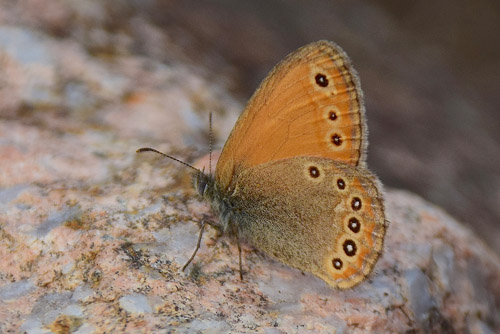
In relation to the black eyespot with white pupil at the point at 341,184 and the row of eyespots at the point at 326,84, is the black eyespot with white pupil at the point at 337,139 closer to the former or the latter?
the row of eyespots at the point at 326,84

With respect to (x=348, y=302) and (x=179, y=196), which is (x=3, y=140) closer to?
(x=179, y=196)

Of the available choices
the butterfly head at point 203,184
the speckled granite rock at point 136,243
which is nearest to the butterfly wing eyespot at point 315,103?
the butterfly head at point 203,184

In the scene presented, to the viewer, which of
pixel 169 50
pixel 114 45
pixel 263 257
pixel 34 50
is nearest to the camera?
pixel 263 257

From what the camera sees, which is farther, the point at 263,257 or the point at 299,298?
the point at 263,257

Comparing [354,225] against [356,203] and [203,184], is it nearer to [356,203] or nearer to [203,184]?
[356,203]

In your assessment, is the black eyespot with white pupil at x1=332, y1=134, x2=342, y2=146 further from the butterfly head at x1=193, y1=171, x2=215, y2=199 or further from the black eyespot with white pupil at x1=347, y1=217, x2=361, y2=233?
the butterfly head at x1=193, y1=171, x2=215, y2=199

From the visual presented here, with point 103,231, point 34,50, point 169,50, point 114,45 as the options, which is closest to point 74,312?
point 103,231

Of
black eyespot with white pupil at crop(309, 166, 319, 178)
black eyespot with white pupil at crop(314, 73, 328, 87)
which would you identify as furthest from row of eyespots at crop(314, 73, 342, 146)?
black eyespot with white pupil at crop(309, 166, 319, 178)
